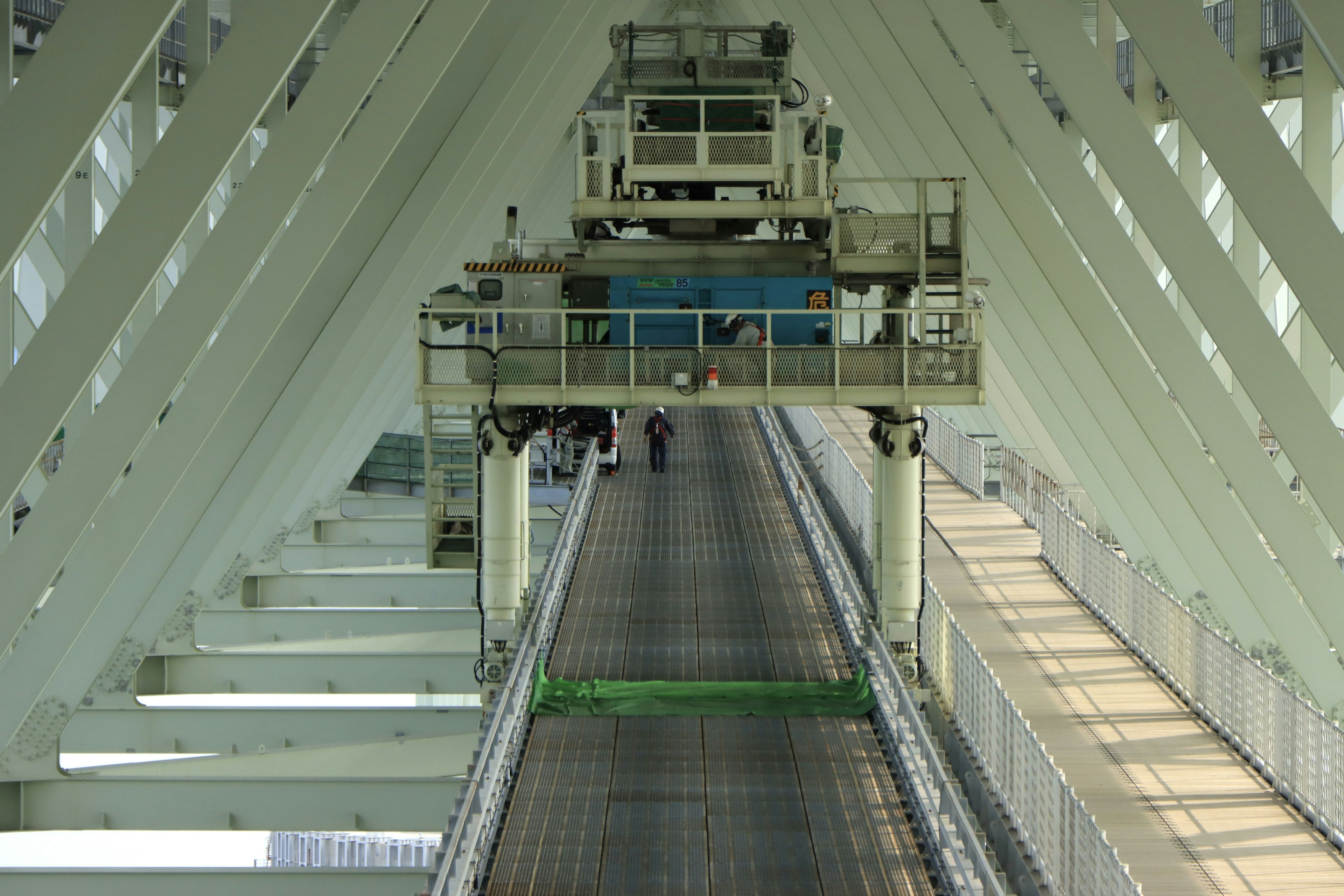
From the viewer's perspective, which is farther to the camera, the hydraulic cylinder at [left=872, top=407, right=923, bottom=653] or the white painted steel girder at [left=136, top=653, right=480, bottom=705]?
the white painted steel girder at [left=136, top=653, right=480, bottom=705]

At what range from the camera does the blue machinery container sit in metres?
17.4

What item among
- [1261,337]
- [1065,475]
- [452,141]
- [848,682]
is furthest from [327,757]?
[1065,475]

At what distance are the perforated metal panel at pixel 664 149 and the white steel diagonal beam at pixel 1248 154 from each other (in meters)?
8.71

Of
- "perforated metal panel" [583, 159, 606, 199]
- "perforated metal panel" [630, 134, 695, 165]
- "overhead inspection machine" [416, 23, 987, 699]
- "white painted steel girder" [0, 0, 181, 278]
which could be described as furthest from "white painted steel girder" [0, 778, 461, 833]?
"white painted steel girder" [0, 0, 181, 278]

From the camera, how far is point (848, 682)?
16703 mm

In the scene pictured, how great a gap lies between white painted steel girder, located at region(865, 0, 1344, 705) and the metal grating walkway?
478 centimetres

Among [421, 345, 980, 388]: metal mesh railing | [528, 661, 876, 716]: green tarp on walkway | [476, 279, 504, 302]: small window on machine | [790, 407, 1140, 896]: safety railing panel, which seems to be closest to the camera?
[790, 407, 1140, 896]: safety railing panel

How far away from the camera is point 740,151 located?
17.5m

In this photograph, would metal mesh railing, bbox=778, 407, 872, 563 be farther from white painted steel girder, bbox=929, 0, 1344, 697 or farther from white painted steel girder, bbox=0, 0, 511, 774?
white painted steel girder, bbox=0, 0, 511, 774

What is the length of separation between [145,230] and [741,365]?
32.2 feet

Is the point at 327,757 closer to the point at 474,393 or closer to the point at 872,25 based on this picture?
the point at 474,393

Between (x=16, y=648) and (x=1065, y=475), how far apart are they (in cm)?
2522

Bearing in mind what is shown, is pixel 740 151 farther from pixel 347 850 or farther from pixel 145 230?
pixel 145 230

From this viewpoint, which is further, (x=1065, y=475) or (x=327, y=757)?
(x=1065, y=475)
